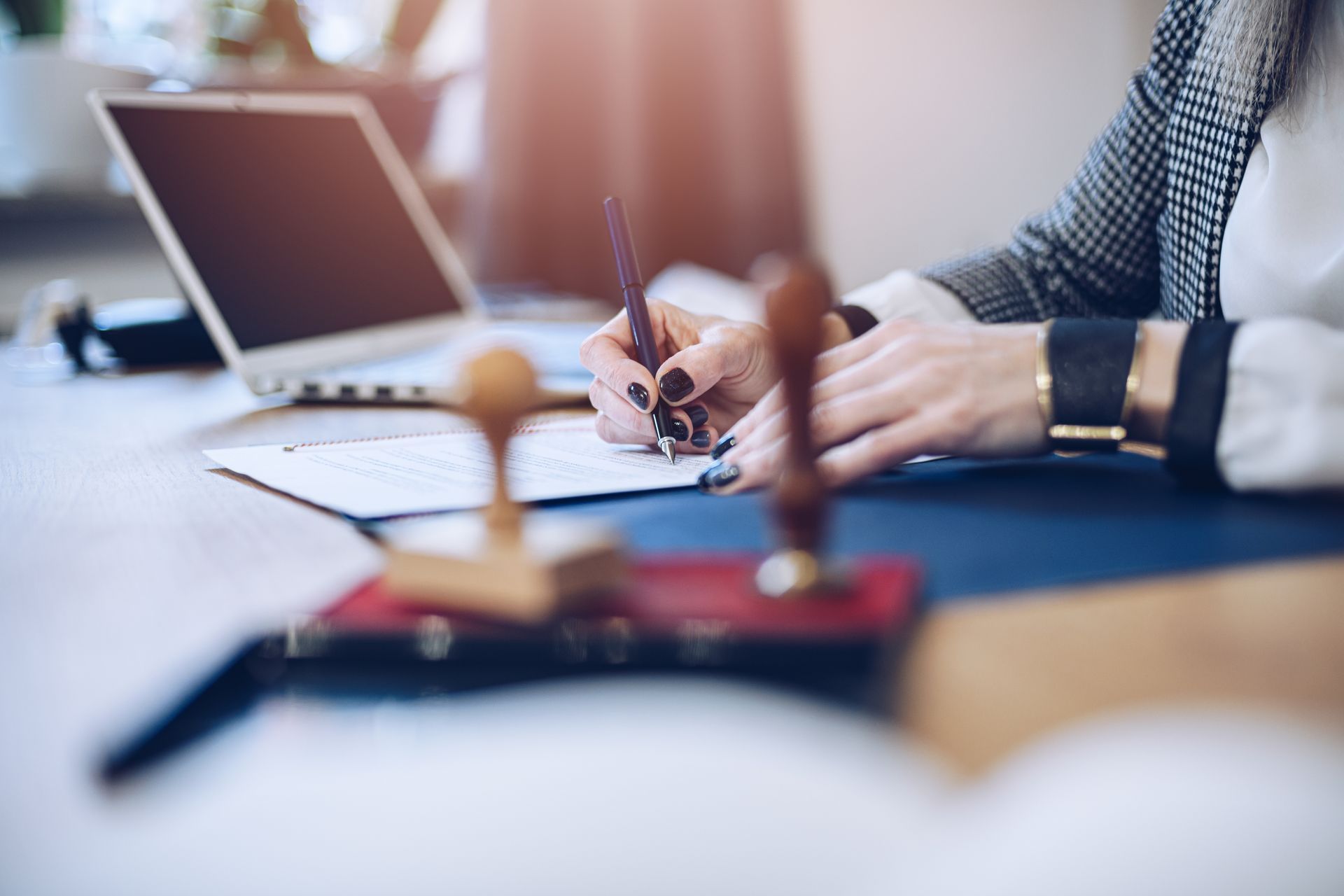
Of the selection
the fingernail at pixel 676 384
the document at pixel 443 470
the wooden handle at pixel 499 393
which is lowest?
the document at pixel 443 470

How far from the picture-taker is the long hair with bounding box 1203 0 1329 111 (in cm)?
83

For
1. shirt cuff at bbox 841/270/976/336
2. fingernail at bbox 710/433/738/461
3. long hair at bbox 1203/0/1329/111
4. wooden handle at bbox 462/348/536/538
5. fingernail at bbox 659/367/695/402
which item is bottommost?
fingernail at bbox 710/433/738/461

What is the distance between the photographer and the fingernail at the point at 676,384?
2.54ft

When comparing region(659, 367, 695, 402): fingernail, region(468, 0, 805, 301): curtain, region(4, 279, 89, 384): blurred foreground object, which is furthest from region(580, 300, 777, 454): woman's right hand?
region(468, 0, 805, 301): curtain

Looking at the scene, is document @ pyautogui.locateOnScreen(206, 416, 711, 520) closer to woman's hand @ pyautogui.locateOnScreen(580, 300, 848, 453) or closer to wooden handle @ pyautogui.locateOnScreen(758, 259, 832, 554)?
woman's hand @ pyautogui.locateOnScreen(580, 300, 848, 453)

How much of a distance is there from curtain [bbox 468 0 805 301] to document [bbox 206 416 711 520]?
2135 millimetres

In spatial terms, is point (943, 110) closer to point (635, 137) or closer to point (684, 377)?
point (635, 137)

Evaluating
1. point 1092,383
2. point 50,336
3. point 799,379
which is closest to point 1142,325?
point 1092,383

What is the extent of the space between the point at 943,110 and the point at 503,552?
268 cm

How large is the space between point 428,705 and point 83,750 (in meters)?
0.10

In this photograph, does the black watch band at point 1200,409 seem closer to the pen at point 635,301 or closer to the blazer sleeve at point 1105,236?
the pen at point 635,301

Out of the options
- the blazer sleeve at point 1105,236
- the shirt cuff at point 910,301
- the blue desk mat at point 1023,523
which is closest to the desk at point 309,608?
the blue desk mat at point 1023,523

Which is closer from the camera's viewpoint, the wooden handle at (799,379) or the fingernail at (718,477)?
the wooden handle at (799,379)

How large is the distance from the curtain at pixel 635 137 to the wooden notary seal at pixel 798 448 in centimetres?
261
